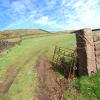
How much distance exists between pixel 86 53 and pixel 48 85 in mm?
4035

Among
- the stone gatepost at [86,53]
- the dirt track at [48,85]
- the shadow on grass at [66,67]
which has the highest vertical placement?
the stone gatepost at [86,53]

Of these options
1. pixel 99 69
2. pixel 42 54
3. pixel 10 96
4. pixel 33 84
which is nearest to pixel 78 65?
pixel 99 69

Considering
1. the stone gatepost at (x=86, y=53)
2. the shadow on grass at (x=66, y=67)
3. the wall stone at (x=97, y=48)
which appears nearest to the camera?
the stone gatepost at (x=86, y=53)

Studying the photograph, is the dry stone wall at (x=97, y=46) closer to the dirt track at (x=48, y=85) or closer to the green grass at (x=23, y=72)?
the dirt track at (x=48, y=85)

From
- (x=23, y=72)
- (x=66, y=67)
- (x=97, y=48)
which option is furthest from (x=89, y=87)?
(x=23, y=72)

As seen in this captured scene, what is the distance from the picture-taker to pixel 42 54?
34125 mm

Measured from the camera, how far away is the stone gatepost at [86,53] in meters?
22.6

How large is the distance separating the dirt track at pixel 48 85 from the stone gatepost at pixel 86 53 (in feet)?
7.47

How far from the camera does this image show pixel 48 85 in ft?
72.0

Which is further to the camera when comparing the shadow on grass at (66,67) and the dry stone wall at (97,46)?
the shadow on grass at (66,67)

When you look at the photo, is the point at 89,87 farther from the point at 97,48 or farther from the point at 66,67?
the point at 66,67

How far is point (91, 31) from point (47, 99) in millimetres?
7590

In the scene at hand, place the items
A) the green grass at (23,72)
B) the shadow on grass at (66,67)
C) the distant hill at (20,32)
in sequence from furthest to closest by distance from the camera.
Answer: the distant hill at (20,32) < the shadow on grass at (66,67) < the green grass at (23,72)

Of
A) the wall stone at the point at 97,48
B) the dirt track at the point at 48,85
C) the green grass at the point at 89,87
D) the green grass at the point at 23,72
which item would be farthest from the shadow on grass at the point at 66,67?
the green grass at the point at 23,72
